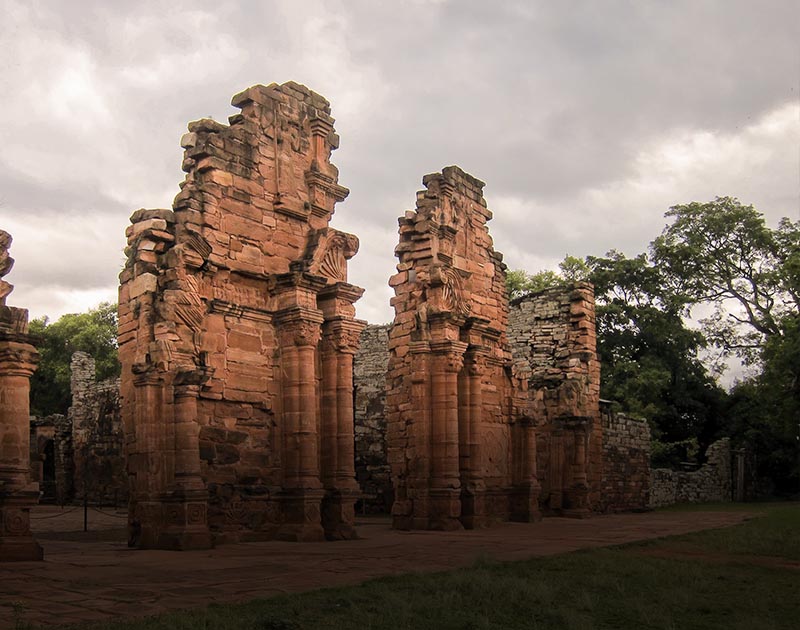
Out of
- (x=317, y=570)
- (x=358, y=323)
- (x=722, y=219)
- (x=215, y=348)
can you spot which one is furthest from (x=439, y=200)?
(x=722, y=219)

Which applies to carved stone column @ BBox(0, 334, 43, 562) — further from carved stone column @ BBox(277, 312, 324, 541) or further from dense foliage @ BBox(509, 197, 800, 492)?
dense foliage @ BBox(509, 197, 800, 492)

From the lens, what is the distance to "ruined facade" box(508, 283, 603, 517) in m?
23.9

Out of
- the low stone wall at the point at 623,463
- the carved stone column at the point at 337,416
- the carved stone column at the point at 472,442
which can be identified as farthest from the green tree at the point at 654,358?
the carved stone column at the point at 337,416

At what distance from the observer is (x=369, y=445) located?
86.2 feet

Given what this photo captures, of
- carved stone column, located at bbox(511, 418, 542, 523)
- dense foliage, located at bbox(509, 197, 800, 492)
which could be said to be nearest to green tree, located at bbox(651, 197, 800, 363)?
dense foliage, located at bbox(509, 197, 800, 492)

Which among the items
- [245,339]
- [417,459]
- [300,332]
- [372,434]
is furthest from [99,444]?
[300,332]

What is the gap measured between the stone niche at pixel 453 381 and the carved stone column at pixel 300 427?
379cm

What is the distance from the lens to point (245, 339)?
14.7 m

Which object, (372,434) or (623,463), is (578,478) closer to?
(623,463)

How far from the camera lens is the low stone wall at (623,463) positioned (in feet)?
88.2

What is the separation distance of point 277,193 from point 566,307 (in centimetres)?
1252

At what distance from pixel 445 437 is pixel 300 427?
4284 millimetres

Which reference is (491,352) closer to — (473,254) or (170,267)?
(473,254)

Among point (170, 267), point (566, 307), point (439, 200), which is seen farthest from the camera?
point (566, 307)
